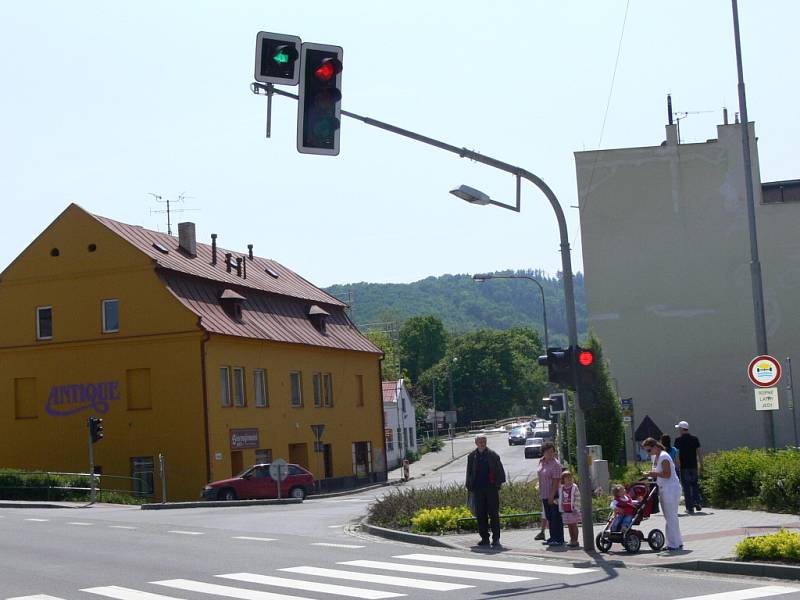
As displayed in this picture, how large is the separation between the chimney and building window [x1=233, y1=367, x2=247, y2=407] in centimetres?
714

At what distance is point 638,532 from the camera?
1606cm

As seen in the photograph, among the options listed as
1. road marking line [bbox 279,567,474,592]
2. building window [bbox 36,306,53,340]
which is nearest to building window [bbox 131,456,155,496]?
building window [bbox 36,306,53,340]

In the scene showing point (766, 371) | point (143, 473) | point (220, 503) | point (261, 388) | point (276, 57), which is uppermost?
point (276, 57)

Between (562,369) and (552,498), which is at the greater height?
(562,369)

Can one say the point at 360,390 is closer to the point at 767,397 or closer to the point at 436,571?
the point at 767,397

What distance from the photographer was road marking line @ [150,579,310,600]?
41.4 feet

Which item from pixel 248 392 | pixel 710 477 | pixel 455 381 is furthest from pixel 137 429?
pixel 455 381

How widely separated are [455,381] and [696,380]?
101 m

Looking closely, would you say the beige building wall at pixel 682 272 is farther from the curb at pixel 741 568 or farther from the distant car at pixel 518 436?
the distant car at pixel 518 436

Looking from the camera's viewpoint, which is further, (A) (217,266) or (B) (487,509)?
(A) (217,266)

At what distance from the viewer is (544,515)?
703 inches

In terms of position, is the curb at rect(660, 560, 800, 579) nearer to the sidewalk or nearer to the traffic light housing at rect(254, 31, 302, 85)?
the sidewalk

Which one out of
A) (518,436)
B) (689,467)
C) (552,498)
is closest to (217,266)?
(689,467)

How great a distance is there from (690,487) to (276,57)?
13.1 m
